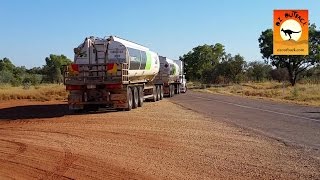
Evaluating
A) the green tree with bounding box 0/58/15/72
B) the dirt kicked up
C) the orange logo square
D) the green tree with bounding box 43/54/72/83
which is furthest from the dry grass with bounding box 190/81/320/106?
the green tree with bounding box 0/58/15/72

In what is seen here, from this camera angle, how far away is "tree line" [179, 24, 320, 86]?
74.9 metres

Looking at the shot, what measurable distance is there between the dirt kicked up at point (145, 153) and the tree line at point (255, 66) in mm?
58775

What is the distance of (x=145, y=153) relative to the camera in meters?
11.1

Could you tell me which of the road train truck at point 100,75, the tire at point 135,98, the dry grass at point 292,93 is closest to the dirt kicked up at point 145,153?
the road train truck at point 100,75

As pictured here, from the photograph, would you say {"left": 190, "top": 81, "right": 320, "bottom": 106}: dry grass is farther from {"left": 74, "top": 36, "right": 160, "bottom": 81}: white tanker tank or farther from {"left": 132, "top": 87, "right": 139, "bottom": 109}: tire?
{"left": 74, "top": 36, "right": 160, "bottom": 81}: white tanker tank

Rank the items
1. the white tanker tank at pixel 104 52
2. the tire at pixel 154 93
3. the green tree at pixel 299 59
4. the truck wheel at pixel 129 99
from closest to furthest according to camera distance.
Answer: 1. the white tanker tank at pixel 104 52
2. the truck wheel at pixel 129 99
3. the tire at pixel 154 93
4. the green tree at pixel 299 59

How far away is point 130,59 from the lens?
2436 cm

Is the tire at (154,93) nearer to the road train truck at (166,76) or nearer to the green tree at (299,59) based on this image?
the road train truck at (166,76)

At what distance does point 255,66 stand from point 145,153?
9850 cm

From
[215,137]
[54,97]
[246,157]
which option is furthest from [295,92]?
[246,157]

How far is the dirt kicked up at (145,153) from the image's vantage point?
8.90 meters

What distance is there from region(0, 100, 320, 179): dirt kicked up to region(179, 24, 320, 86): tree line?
5878 centimetres

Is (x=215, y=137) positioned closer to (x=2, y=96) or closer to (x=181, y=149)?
(x=181, y=149)

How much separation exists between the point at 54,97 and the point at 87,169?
28.5 metres
